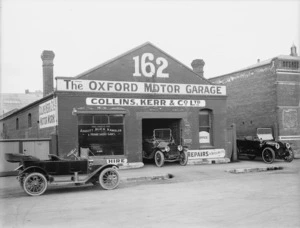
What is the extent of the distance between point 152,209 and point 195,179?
6.30m

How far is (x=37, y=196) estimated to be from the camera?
36.2 ft

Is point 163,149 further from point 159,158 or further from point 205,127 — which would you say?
point 205,127

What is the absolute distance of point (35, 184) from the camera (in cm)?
1122

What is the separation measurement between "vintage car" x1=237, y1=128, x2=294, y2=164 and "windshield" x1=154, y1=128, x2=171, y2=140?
4.92 metres

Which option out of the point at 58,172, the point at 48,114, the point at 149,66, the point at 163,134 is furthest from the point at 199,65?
the point at 58,172

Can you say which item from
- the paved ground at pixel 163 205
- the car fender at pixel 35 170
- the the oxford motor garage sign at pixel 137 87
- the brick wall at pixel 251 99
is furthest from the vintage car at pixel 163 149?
the brick wall at pixel 251 99

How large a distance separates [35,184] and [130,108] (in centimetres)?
843

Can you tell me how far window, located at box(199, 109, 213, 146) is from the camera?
20.8 meters

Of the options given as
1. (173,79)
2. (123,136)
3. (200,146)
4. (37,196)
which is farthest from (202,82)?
(37,196)

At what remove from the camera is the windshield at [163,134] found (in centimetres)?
2070

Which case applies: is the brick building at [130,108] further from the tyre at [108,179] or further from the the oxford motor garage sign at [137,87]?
the tyre at [108,179]

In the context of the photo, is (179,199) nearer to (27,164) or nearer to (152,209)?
(152,209)

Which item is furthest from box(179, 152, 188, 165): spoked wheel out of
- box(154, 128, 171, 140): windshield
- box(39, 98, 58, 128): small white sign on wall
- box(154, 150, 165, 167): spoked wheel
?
box(39, 98, 58, 128): small white sign on wall

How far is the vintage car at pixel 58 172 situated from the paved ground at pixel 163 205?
37 centimetres
